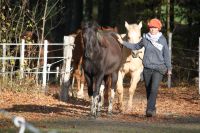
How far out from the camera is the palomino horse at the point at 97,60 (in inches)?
532

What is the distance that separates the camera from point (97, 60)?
14281 millimetres

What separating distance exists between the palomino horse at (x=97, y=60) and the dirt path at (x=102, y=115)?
577 mm

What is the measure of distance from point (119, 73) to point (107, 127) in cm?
488

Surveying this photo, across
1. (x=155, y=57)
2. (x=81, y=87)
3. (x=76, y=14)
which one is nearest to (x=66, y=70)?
(x=81, y=87)

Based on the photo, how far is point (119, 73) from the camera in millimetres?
17031

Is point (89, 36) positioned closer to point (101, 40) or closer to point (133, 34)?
point (101, 40)

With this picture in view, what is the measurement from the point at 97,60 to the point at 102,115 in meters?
1.46

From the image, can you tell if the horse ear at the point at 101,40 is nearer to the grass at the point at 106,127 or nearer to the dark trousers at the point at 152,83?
the dark trousers at the point at 152,83

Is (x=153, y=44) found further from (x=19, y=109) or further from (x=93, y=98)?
(x=19, y=109)

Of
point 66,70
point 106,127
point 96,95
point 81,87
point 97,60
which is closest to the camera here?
point 106,127

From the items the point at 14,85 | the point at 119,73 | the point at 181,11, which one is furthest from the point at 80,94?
the point at 181,11

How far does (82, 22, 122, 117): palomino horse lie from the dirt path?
58 centimetres

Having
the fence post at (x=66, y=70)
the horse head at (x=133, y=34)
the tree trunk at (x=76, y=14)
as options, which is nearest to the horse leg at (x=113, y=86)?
the horse head at (x=133, y=34)

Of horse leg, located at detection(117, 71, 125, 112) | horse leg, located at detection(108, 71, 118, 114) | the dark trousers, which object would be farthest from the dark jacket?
horse leg, located at detection(117, 71, 125, 112)
